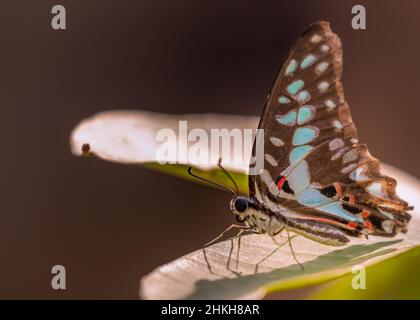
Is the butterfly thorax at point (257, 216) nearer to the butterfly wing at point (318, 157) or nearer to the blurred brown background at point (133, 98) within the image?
the butterfly wing at point (318, 157)

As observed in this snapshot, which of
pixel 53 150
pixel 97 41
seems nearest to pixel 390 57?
pixel 97 41

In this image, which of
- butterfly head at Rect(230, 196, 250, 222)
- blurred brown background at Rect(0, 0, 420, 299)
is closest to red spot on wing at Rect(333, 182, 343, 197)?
butterfly head at Rect(230, 196, 250, 222)

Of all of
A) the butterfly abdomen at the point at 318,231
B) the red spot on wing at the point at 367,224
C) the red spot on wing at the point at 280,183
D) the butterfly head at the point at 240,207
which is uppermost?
the red spot on wing at the point at 280,183

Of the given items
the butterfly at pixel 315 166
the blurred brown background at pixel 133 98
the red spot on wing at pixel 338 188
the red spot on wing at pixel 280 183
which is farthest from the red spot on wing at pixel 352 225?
the blurred brown background at pixel 133 98

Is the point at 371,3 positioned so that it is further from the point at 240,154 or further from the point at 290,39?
the point at 240,154

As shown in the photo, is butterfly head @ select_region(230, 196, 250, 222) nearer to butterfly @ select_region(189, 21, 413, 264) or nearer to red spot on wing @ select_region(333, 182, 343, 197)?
butterfly @ select_region(189, 21, 413, 264)

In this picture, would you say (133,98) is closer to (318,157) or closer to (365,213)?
(318,157)

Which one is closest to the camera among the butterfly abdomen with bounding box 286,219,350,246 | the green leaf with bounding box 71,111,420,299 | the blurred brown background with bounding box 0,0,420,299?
the green leaf with bounding box 71,111,420,299
